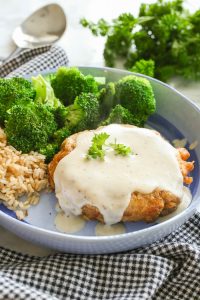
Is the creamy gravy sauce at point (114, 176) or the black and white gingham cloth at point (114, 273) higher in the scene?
the creamy gravy sauce at point (114, 176)

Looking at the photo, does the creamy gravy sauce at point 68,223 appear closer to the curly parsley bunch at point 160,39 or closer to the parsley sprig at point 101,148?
the parsley sprig at point 101,148

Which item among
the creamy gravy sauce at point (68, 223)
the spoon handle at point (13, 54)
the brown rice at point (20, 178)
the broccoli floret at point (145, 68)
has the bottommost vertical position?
the creamy gravy sauce at point (68, 223)

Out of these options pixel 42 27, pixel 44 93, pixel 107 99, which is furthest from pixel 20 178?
pixel 42 27

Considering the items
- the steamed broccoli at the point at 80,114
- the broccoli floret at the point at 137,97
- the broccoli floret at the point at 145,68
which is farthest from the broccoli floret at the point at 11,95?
the broccoli floret at the point at 145,68

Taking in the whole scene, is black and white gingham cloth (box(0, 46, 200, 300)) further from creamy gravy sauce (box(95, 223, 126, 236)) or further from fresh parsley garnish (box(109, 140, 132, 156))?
fresh parsley garnish (box(109, 140, 132, 156))

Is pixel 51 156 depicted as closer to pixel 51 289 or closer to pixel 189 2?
pixel 51 289

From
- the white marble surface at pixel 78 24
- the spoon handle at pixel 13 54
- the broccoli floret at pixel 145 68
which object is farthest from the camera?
the white marble surface at pixel 78 24

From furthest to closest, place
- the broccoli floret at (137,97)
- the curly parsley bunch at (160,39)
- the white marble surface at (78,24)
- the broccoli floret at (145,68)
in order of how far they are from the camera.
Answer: the white marble surface at (78,24), the curly parsley bunch at (160,39), the broccoli floret at (145,68), the broccoli floret at (137,97)
